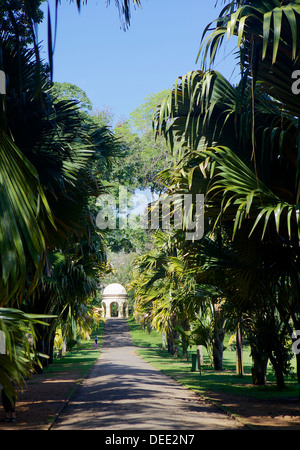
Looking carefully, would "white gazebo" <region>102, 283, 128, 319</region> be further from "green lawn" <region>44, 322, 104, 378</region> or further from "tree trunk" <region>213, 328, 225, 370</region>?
"tree trunk" <region>213, 328, 225, 370</region>

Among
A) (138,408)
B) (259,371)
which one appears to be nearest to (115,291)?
(259,371)

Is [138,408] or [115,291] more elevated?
[115,291]

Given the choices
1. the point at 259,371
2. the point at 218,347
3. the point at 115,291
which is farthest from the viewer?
the point at 115,291

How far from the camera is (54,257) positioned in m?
12.7

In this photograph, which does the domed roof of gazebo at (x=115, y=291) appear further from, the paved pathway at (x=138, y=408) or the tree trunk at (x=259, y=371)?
the tree trunk at (x=259, y=371)

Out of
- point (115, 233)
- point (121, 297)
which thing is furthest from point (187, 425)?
point (121, 297)

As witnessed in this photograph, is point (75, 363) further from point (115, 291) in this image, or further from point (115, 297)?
point (115, 297)

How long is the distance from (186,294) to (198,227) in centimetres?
589

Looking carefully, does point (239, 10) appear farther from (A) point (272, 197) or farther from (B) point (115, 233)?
(B) point (115, 233)

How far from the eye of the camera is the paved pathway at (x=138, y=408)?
7547 millimetres

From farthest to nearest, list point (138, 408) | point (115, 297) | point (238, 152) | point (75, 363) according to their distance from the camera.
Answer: point (115, 297) < point (75, 363) < point (138, 408) < point (238, 152)

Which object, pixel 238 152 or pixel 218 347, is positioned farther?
pixel 218 347

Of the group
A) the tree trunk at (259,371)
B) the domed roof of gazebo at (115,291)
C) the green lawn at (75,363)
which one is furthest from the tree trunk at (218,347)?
the domed roof of gazebo at (115,291)

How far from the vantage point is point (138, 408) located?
9.12 meters
